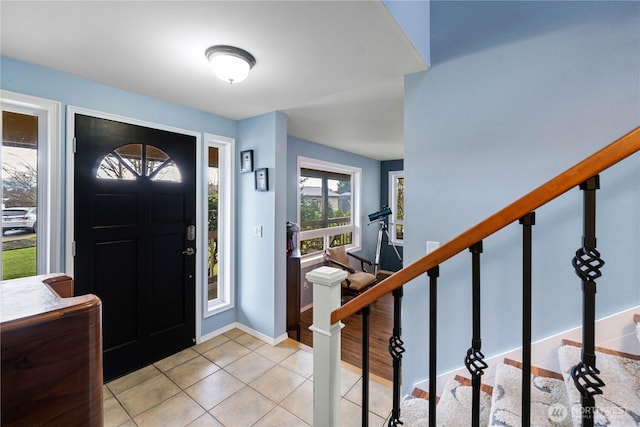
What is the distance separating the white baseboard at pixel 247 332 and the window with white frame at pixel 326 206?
4.62 feet

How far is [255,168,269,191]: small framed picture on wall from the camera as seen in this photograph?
266cm

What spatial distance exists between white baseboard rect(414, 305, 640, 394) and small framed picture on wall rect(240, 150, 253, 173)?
2.46 m

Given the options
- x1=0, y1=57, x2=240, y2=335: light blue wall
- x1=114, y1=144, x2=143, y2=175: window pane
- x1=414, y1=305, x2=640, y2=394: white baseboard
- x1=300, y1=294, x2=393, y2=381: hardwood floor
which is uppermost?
x1=0, y1=57, x2=240, y2=335: light blue wall

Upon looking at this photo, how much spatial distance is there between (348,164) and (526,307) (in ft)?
13.8

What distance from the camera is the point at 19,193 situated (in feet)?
5.74

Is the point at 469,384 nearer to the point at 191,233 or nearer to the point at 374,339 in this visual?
the point at 374,339

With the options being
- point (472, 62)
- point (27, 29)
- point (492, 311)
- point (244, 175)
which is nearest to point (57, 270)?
point (27, 29)

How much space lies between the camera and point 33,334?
52 centimetres

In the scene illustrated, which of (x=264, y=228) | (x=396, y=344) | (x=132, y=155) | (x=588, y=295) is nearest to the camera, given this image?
(x=588, y=295)

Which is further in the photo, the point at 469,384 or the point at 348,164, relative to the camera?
the point at 348,164

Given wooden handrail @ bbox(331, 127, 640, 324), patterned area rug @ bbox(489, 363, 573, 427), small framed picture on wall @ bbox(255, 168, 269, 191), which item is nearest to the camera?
wooden handrail @ bbox(331, 127, 640, 324)

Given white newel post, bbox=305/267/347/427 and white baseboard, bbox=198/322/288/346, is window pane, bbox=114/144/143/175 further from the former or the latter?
white newel post, bbox=305/267/347/427

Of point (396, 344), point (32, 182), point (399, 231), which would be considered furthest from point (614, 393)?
point (399, 231)

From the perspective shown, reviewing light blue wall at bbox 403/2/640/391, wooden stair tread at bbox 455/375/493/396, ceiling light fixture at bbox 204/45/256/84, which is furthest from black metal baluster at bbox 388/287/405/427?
ceiling light fixture at bbox 204/45/256/84
